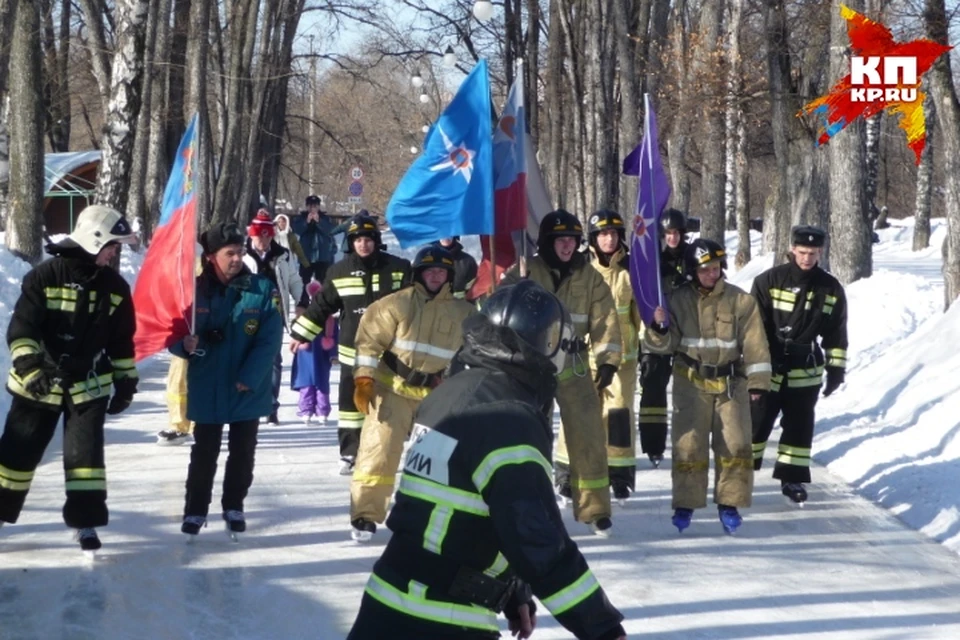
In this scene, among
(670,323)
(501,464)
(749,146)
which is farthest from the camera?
(749,146)

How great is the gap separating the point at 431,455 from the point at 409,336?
4511 millimetres

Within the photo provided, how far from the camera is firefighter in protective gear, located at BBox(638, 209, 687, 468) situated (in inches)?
409

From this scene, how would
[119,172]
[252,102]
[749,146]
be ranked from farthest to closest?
[749,146]
[252,102]
[119,172]

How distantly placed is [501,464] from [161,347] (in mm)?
4940

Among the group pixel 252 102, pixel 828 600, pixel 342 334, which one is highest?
pixel 252 102

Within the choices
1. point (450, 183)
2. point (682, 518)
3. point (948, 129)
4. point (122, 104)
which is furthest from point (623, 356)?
point (122, 104)

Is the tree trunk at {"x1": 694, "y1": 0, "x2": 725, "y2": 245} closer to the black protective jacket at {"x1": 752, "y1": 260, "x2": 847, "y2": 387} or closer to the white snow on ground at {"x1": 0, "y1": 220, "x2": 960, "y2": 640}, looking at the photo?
the white snow on ground at {"x1": 0, "y1": 220, "x2": 960, "y2": 640}

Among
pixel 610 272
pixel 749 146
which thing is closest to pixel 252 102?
pixel 749 146

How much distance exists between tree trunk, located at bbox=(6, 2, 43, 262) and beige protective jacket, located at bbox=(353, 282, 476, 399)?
33.5ft

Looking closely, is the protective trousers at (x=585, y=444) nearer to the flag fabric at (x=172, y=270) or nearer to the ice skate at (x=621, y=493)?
the ice skate at (x=621, y=493)

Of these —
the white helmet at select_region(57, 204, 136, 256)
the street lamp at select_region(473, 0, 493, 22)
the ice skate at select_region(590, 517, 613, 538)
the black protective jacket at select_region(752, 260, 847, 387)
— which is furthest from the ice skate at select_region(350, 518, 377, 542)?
→ the street lamp at select_region(473, 0, 493, 22)

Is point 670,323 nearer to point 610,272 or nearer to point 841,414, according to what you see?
point 610,272

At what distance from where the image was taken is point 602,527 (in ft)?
27.7

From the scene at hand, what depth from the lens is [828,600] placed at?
7137mm
